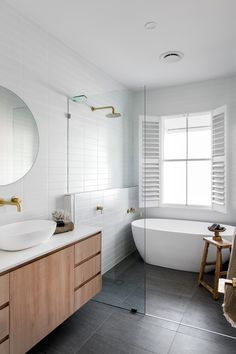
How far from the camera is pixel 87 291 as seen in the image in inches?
87.0

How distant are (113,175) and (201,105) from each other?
77.4 inches

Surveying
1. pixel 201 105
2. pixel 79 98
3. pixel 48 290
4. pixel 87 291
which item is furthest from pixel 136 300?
pixel 201 105

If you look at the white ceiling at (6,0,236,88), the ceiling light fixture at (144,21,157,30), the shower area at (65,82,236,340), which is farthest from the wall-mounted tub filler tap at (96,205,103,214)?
the ceiling light fixture at (144,21,157,30)

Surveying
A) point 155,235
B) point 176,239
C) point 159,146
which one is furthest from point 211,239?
point 159,146

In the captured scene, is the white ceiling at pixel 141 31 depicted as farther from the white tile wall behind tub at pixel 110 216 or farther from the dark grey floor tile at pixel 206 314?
the dark grey floor tile at pixel 206 314

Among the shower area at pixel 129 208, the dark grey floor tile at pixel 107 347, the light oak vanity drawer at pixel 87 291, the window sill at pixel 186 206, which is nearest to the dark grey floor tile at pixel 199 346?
the shower area at pixel 129 208

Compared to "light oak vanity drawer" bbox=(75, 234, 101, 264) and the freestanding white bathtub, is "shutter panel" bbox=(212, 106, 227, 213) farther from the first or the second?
"light oak vanity drawer" bbox=(75, 234, 101, 264)

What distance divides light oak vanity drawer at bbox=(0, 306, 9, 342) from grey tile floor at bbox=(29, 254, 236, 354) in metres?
0.55

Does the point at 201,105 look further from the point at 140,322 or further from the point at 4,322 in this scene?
the point at 4,322

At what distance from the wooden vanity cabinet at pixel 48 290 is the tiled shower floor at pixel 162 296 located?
0.45 meters

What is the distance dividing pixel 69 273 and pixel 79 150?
4.67ft

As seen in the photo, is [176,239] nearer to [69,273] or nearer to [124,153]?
[124,153]

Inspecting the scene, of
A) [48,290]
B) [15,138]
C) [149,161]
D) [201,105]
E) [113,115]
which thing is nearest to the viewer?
[48,290]

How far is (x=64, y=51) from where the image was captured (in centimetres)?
267
